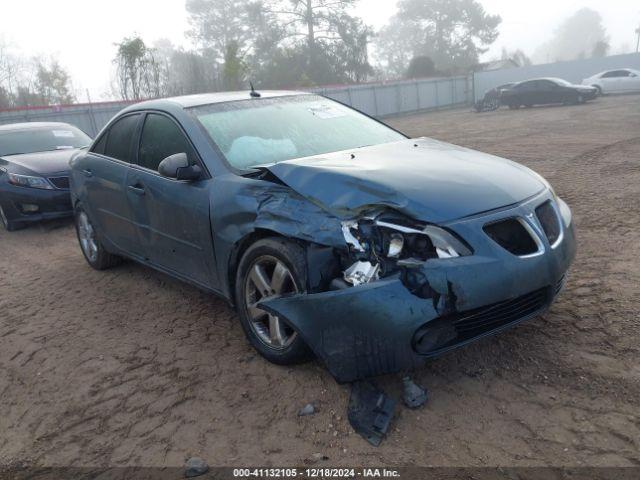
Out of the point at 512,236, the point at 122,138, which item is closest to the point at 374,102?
the point at 122,138

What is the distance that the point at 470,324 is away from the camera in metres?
2.59

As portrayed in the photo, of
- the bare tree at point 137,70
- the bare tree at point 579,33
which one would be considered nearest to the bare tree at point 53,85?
the bare tree at point 137,70

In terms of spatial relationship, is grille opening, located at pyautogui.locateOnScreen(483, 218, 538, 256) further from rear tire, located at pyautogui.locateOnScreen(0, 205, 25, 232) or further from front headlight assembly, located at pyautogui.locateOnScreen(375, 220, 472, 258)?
Result: rear tire, located at pyautogui.locateOnScreen(0, 205, 25, 232)

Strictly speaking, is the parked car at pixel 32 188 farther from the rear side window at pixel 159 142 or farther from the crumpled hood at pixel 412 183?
the crumpled hood at pixel 412 183

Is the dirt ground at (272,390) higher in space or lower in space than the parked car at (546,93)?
lower

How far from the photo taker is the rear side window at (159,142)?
3732 mm

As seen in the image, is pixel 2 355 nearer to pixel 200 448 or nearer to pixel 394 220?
pixel 200 448

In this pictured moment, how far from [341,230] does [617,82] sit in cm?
2855

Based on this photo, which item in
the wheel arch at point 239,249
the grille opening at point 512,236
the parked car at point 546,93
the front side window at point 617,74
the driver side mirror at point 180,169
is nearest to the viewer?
the grille opening at point 512,236

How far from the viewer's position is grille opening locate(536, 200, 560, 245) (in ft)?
9.39

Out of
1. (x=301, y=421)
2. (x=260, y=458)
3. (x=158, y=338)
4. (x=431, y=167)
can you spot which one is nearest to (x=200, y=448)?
(x=260, y=458)

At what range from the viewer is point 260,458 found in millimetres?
2428

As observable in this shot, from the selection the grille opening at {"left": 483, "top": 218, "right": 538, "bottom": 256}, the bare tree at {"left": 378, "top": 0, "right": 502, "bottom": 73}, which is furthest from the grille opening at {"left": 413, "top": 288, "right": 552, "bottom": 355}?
the bare tree at {"left": 378, "top": 0, "right": 502, "bottom": 73}

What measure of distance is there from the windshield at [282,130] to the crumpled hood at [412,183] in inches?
13.5
